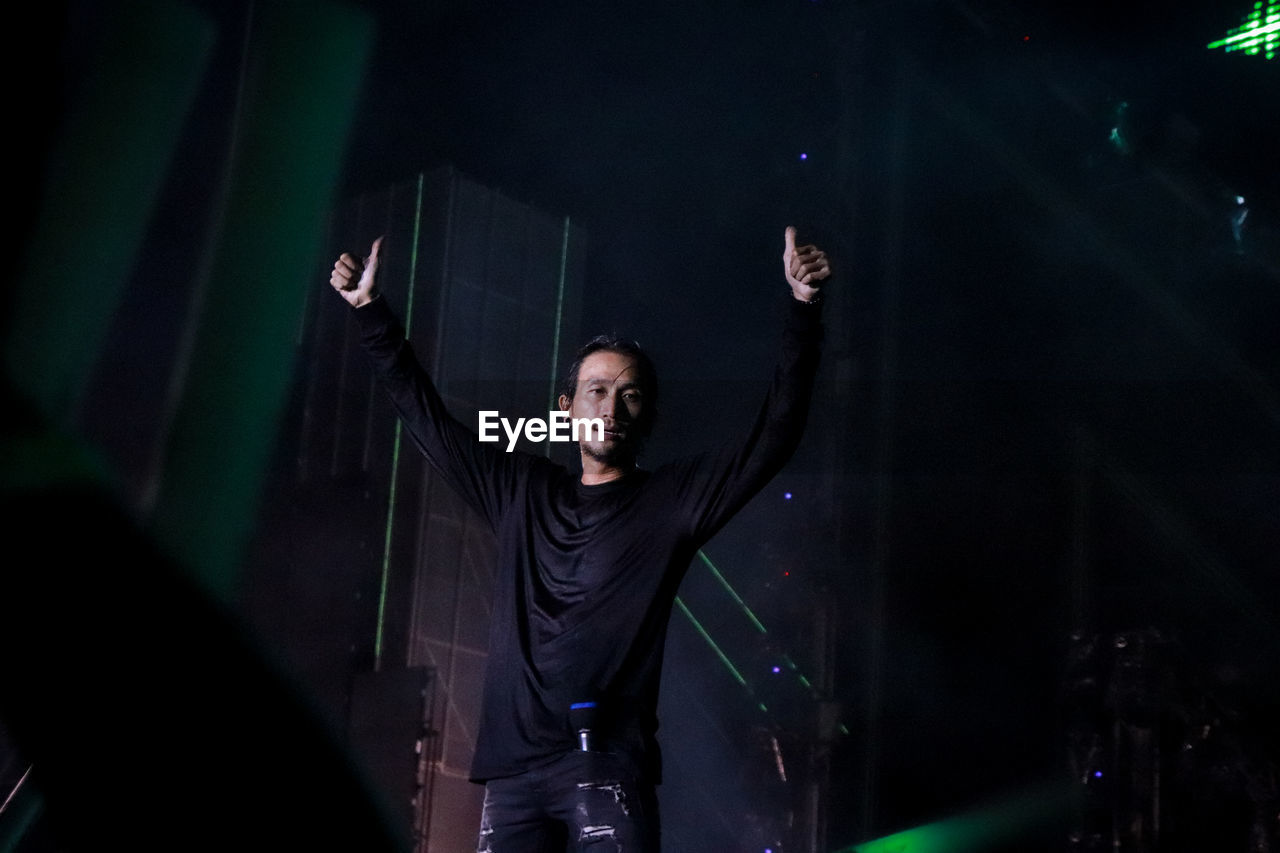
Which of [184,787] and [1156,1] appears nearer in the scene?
[184,787]

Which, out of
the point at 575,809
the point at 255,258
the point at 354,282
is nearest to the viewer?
the point at 575,809

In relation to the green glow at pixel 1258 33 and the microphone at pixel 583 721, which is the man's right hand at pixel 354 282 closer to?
the microphone at pixel 583 721

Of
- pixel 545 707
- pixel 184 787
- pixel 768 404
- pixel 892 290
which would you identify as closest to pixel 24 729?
pixel 184 787

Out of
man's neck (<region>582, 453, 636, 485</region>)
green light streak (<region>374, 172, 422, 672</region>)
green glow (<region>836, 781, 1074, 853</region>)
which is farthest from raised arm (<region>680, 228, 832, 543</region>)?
green light streak (<region>374, 172, 422, 672</region>)

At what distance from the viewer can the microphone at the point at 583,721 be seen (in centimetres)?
222

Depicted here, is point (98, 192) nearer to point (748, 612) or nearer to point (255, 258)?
point (255, 258)

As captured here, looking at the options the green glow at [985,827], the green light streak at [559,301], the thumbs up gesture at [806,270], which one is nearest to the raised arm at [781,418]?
the thumbs up gesture at [806,270]

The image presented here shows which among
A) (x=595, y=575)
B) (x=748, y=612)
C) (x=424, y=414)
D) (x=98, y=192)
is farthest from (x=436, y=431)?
(x=748, y=612)

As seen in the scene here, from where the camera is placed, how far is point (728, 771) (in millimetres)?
5355

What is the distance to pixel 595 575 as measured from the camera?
2396mm

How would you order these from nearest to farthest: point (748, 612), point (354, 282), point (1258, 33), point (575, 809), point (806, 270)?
point (575, 809)
point (806, 270)
point (354, 282)
point (1258, 33)
point (748, 612)

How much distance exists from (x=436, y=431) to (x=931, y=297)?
3222mm

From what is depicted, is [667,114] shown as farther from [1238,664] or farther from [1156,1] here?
[1238,664]

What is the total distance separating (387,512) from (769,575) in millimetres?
1552
